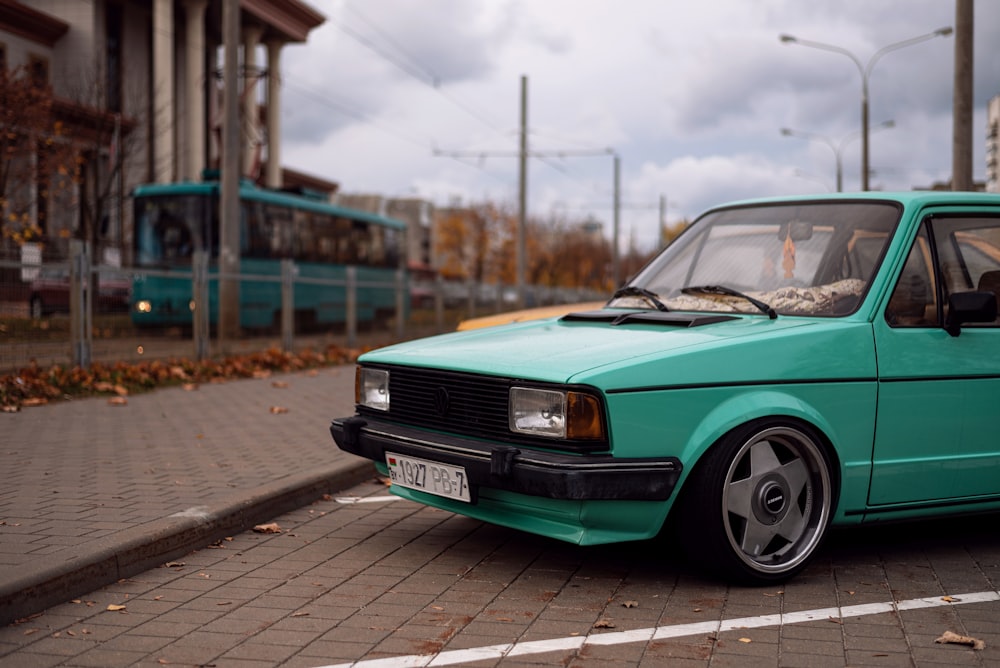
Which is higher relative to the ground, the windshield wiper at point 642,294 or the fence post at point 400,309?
the windshield wiper at point 642,294

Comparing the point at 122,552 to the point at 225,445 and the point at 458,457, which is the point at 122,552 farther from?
the point at 225,445

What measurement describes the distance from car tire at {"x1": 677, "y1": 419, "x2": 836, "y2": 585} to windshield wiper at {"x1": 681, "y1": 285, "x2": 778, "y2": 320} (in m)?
0.64

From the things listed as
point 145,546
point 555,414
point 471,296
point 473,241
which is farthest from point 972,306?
point 473,241

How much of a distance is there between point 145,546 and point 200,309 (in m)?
10.00

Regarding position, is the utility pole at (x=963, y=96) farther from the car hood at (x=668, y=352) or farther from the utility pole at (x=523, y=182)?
the utility pole at (x=523, y=182)

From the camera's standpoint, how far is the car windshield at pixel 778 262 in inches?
198

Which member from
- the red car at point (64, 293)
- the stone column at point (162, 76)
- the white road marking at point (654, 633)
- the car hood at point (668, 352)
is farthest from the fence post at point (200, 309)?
the stone column at point (162, 76)

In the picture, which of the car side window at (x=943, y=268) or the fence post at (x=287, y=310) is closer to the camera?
the car side window at (x=943, y=268)

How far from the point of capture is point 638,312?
5398mm

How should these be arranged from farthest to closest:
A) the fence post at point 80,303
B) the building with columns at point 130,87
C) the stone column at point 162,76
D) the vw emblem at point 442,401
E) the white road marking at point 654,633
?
the stone column at point 162,76
the building with columns at point 130,87
the fence post at point 80,303
the vw emblem at point 442,401
the white road marking at point 654,633

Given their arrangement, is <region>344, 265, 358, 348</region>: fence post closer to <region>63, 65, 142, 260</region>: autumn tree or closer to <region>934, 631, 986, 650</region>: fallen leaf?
<region>63, 65, 142, 260</region>: autumn tree

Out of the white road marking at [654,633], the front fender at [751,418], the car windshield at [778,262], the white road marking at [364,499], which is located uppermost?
the car windshield at [778,262]

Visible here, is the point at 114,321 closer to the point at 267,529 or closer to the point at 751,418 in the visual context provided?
the point at 267,529

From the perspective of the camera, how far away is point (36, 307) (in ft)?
36.2
